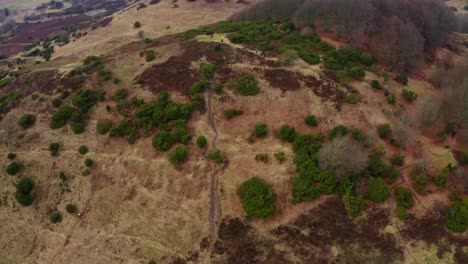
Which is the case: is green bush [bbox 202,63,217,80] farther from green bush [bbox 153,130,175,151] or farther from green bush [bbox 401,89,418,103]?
green bush [bbox 401,89,418,103]

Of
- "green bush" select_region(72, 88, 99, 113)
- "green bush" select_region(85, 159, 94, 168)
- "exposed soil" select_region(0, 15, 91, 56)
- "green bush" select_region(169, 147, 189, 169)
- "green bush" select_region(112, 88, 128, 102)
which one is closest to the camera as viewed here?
"green bush" select_region(169, 147, 189, 169)

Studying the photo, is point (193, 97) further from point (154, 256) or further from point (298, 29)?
point (298, 29)

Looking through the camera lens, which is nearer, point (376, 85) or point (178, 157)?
point (178, 157)

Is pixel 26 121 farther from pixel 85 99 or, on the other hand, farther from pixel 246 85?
pixel 246 85

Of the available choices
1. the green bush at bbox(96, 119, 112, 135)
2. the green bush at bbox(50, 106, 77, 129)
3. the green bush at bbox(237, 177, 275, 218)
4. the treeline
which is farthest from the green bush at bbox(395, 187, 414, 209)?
the green bush at bbox(50, 106, 77, 129)

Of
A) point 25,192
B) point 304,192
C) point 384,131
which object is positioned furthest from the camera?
point 384,131

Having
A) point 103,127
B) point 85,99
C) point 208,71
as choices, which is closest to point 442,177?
point 208,71

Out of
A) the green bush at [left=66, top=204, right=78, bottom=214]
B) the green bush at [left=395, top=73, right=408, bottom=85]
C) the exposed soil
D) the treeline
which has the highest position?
the treeline
